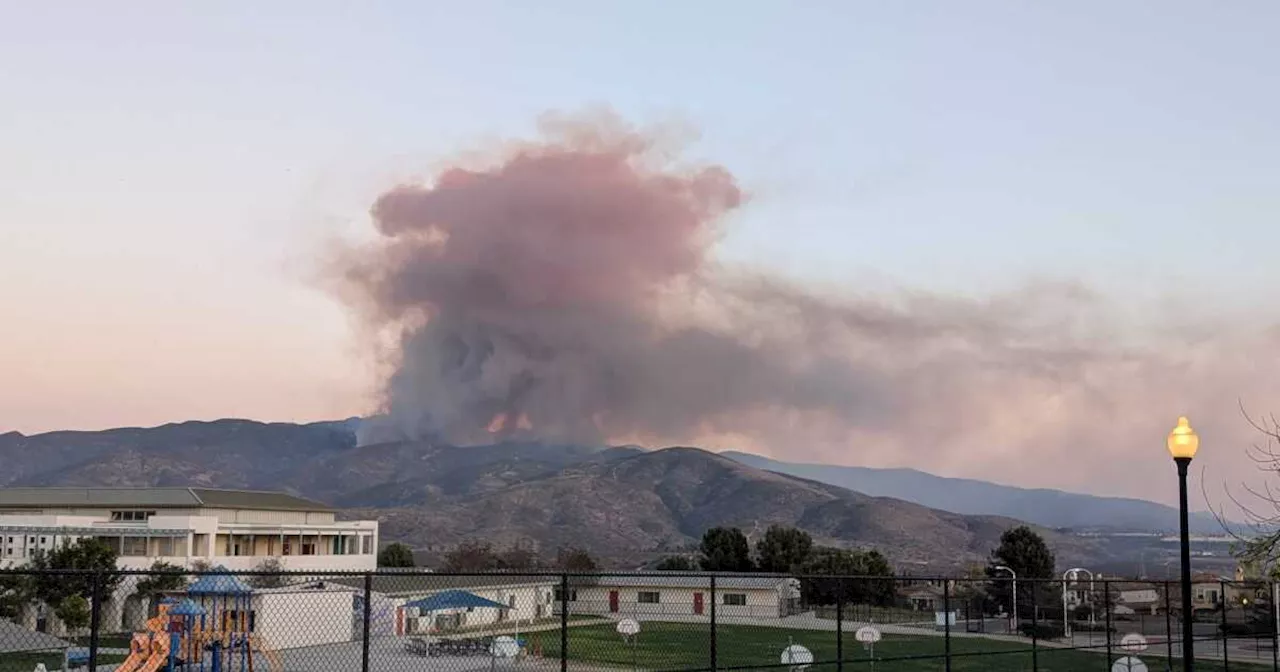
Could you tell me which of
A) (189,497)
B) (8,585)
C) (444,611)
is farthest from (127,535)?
(444,611)

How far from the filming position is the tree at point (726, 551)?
128 m

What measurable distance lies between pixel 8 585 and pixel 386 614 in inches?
650

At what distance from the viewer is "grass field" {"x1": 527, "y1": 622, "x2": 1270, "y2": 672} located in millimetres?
50281

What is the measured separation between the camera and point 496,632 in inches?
2324

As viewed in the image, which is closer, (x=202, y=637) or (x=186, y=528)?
(x=202, y=637)

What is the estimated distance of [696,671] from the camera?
17516mm

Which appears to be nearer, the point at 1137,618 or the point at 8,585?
the point at 8,585

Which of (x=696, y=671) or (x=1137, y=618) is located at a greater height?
(x=696, y=671)

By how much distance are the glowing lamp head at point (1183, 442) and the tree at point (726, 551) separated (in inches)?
4367

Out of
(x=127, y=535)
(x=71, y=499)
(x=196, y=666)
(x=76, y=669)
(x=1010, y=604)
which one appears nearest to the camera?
(x=196, y=666)

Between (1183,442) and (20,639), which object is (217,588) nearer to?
(20,639)

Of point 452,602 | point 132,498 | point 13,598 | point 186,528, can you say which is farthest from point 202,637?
point 132,498

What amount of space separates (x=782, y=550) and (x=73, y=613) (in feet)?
272

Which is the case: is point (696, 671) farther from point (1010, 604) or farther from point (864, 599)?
point (864, 599)
